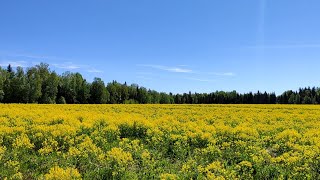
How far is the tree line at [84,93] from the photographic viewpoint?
83.4 m

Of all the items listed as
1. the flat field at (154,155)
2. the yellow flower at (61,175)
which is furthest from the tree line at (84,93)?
the yellow flower at (61,175)

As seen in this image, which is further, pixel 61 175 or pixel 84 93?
pixel 84 93

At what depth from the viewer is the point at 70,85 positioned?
97.9 meters

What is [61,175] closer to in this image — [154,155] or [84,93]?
[154,155]

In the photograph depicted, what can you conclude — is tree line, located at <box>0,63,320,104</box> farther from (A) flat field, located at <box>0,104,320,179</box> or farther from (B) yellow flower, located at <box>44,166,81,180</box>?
(B) yellow flower, located at <box>44,166,81,180</box>

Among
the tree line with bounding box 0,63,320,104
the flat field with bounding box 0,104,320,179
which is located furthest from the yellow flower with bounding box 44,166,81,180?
the tree line with bounding box 0,63,320,104

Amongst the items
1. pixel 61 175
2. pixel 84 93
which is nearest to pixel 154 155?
pixel 61 175

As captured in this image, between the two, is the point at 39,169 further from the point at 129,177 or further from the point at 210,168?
the point at 210,168

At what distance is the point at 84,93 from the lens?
9981 cm

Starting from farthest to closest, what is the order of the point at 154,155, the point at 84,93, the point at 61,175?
the point at 84,93 → the point at 154,155 → the point at 61,175

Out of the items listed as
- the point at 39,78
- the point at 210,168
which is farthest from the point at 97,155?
the point at 39,78

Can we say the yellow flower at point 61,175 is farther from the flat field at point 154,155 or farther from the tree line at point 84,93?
the tree line at point 84,93

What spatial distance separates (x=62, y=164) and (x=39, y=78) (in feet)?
266

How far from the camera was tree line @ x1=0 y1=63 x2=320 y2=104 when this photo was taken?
83.4 m
